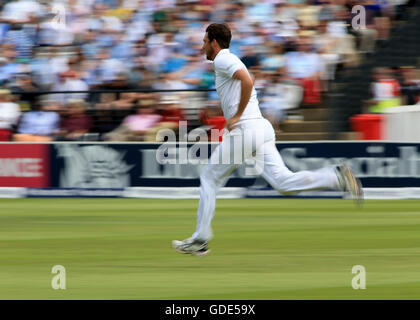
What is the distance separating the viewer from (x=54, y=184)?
17.3 metres

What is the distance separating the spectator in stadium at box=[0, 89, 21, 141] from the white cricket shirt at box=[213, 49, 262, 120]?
9.97 meters

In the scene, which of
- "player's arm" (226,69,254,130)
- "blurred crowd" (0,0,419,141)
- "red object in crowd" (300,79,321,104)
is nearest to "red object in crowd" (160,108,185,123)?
"blurred crowd" (0,0,419,141)

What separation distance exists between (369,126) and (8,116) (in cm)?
Result: 759

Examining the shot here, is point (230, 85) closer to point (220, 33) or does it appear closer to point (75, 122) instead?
point (220, 33)

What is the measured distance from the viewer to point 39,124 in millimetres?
17750

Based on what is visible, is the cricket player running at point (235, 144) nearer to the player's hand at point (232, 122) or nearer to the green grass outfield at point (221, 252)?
the player's hand at point (232, 122)

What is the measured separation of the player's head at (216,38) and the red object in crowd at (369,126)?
26.7 feet

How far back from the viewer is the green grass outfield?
23.4ft

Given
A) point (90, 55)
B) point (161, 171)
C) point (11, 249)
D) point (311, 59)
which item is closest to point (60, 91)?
point (90, 55)

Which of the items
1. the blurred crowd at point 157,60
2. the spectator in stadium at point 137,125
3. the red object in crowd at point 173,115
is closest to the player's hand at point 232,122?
the blurred crowd at point 157,60

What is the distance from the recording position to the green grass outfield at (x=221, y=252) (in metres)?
7.14

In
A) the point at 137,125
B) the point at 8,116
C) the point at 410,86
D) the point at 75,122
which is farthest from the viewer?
the point at 8,116

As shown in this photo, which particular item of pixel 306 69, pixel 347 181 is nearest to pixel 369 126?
pixel 306 69

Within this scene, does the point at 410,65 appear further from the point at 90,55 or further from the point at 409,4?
the point at 90,55
